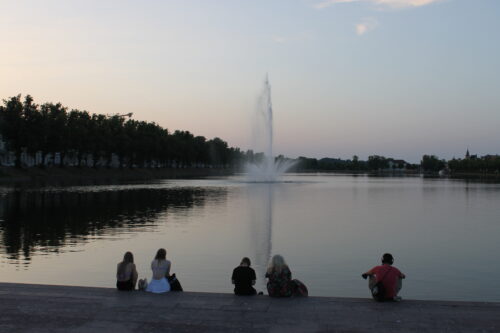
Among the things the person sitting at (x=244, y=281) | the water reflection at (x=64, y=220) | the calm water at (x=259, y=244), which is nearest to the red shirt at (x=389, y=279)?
the person sitting at (x=244, y=281)

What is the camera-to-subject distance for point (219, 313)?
11875 millimetres

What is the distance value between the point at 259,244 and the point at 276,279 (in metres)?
14.8

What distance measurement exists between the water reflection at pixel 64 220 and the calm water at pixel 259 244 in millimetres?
65

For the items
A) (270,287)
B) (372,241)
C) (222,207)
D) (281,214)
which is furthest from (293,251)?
(222,207)

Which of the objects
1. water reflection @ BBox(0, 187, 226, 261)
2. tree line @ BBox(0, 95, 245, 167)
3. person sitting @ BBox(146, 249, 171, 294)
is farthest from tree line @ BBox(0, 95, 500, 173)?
person sitting @ BBox(146, 249, 171, 294)

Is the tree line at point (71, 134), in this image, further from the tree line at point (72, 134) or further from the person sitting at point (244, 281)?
the person sitting at point (244, 281)

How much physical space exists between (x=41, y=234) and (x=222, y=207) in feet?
73.9

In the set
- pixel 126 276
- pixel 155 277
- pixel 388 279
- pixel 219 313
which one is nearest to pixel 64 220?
pixel 126 276

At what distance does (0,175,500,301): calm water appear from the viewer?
19453 millimetres

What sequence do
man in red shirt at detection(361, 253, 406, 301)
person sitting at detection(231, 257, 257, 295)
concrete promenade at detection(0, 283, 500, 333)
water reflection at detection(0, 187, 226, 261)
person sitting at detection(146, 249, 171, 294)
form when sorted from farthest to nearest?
water reflection at detection(0, 187, 226, 261), person sitting at detection(146, 249, 171, 294), person sitting at detection(231, 257, 257, 295), man in red shirt at detection(361, 253, 406, 301), concrete promenade at detection(0, 283, 500, 333)

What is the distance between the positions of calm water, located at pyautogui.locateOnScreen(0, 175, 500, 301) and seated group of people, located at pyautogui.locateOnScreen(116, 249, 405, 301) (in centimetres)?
412

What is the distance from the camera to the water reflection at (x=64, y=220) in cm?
2683

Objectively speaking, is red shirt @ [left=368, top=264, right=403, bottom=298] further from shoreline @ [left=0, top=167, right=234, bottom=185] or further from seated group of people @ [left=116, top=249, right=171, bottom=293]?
shoreline @ [left=0, top=167, right=234, bottom=185]

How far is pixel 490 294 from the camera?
57.8 ft
